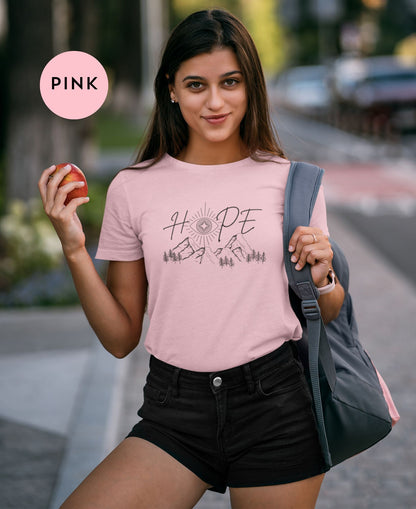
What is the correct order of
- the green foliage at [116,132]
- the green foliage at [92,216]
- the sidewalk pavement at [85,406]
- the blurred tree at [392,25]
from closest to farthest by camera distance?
the sidewalk pavement at [85,406] → the green foliage at [92,216] → the green foliage at [116,132] → the blurred tree at [392,25]

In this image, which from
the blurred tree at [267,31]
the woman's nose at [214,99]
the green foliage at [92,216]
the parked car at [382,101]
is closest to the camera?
the woman's nose at [214,99]

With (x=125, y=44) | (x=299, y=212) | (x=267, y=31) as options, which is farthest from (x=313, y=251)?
(x=267, y=31)

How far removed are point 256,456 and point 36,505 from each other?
6.59ft

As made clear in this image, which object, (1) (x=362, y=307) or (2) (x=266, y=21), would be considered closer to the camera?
(1) (x=362, y=307)

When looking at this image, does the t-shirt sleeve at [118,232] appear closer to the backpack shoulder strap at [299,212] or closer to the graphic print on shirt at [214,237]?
the graphic print on shirt at [214,237]

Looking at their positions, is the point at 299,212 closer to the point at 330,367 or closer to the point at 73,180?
the point at 330,367

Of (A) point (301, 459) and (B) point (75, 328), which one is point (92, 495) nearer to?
(A) point (301, 459)

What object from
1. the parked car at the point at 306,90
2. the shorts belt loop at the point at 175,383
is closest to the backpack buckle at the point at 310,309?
the shorts belt loop at the point at 175,383

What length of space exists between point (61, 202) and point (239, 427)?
28.3 inches

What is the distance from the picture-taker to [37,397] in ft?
18.7

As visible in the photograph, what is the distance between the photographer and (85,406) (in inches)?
214

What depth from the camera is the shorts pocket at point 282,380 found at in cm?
240

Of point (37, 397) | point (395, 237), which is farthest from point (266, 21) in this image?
point (37, 397)

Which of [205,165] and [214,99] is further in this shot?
[205,165]
